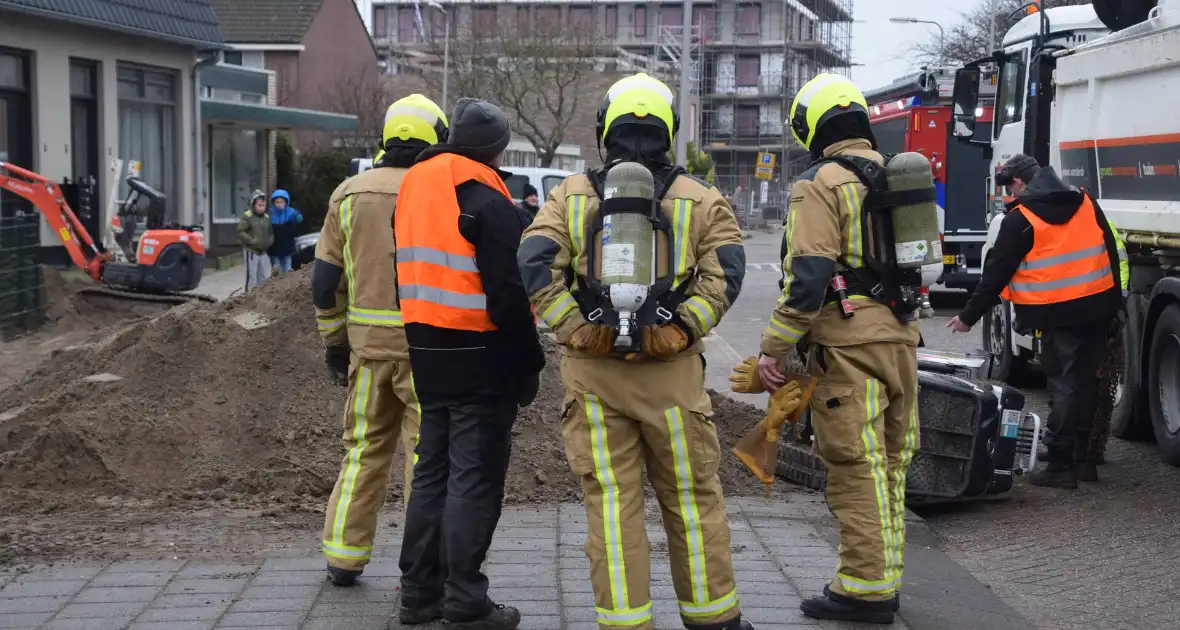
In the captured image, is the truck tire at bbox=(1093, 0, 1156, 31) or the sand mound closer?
the sand mound

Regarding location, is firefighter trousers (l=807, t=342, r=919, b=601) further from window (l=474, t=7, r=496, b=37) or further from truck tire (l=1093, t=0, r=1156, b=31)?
window (l=474, t=7, r=496, b=37)

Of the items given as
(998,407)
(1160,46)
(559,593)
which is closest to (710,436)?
(559,593)

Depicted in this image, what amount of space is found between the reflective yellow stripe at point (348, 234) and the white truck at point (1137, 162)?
18.1ft

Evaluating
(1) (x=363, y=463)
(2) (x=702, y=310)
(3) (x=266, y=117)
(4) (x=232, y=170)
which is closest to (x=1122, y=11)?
(2) (x=702, y=310)

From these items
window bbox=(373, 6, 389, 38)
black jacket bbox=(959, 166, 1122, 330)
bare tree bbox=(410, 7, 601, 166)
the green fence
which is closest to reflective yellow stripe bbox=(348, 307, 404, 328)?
black jacket bbox=(959, 166, 1122, 330)

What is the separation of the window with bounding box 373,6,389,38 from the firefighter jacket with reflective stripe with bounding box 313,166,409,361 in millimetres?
88253

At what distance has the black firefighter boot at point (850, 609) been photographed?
5.36 meters

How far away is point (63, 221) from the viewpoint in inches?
649

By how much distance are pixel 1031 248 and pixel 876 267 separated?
11.1 feet

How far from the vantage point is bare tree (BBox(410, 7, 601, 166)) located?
49.3m

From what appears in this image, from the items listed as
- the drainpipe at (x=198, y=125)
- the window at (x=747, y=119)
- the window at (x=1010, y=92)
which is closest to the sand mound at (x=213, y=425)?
the window at (x=1010, y=92)

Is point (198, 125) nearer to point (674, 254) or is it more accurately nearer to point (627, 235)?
point (674, 254)

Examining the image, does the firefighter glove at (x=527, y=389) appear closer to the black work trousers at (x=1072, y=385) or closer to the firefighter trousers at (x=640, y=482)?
the firefighter trousers at (x=640, y=482)

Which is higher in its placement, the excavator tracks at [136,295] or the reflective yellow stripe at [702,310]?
the reflective yellow stripe at [702,310]
